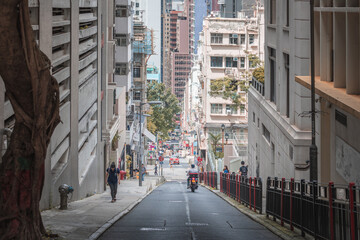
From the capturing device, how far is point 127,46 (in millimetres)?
69375

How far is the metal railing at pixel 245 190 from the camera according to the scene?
2325 cm

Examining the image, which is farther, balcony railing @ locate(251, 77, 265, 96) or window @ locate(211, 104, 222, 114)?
window @ locate(211, 104, 222, 114)

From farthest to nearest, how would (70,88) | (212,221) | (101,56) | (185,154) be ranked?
(185,154)
(101,56)
(70,88)
(212,221)

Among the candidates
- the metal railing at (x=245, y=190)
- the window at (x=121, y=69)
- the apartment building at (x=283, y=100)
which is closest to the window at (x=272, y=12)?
the apartment building at (x=283, y=100)

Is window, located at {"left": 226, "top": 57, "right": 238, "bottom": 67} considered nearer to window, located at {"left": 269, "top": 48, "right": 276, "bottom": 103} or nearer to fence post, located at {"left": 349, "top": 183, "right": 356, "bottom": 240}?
window, located at {"left": 269, "top": 48, "right": 276, "bottom": 103}

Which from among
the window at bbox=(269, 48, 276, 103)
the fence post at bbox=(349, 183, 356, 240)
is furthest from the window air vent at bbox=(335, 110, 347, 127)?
the window at bbox=(269, 48, 276, 103)

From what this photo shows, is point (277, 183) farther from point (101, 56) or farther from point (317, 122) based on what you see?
point (101, 56)

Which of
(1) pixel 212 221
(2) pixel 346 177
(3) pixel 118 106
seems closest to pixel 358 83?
(2) pixel 346 177

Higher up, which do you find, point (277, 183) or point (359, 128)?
point (359, 128)

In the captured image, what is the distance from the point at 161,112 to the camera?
119 meters

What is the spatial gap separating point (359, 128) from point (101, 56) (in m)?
24.9

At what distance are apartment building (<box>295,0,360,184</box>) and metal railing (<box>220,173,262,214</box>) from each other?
8.37 ft

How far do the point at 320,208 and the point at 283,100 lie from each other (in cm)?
1700

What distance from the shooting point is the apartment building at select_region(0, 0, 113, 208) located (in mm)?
19969
